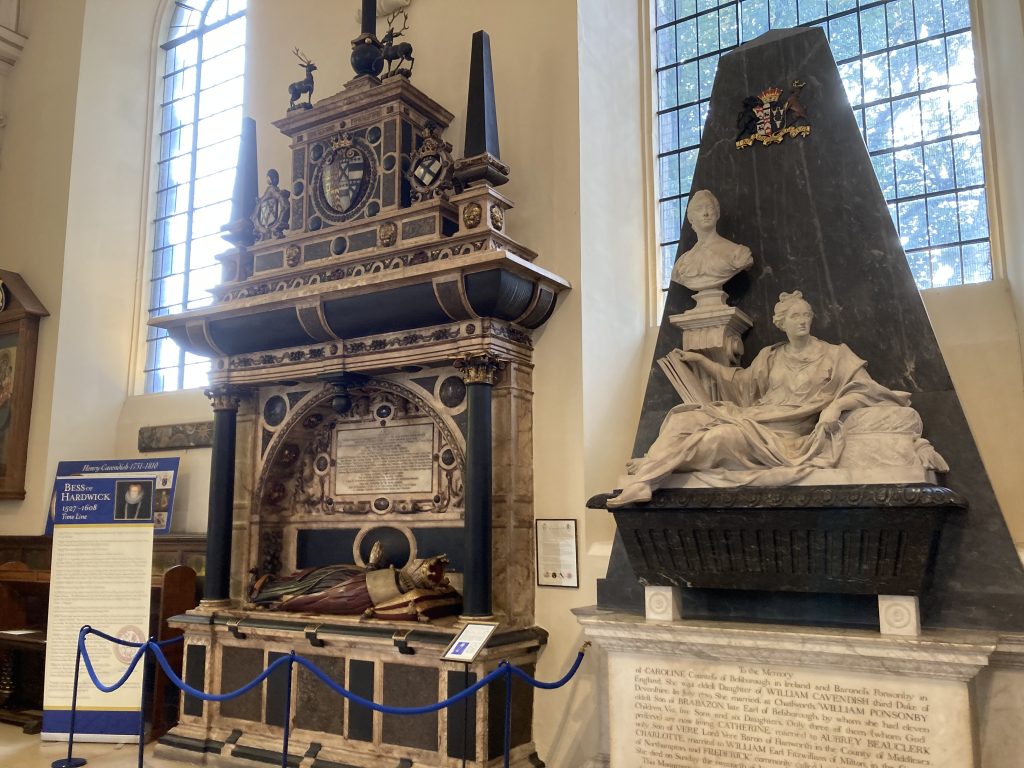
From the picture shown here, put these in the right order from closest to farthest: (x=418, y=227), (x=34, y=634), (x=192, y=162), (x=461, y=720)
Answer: (x=461, y=720) < (x=418, y=227) < (x=34, y=634) < (x=192, y=162)

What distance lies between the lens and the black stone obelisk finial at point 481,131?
5957 millimetres

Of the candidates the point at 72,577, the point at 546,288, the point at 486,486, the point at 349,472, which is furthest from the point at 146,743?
the point at 546,288

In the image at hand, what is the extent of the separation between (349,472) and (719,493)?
3212 mm

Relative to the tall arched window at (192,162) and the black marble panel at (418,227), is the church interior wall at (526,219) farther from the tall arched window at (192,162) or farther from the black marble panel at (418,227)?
the black marble panel at (418,227)

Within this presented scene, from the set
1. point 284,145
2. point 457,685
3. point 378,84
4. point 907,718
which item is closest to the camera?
point 907,718

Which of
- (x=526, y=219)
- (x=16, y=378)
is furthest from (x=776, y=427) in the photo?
(x=16, y=378)

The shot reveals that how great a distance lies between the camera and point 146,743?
684 centimetres

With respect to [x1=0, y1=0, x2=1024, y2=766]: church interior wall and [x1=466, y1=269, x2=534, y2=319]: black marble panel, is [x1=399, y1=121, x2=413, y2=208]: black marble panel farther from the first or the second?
[x1=466, y1=269, x2=534, y2=319]: black marble panel

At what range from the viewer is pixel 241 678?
635 cm

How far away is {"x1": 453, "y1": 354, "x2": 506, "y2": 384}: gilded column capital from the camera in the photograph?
5.71 meters

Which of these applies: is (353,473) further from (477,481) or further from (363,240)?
Answer: (363,240)

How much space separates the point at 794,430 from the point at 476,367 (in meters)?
2.01

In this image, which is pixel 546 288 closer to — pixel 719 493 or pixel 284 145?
pixel 719 493

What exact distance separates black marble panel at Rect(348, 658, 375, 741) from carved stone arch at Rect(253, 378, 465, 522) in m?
1.16
